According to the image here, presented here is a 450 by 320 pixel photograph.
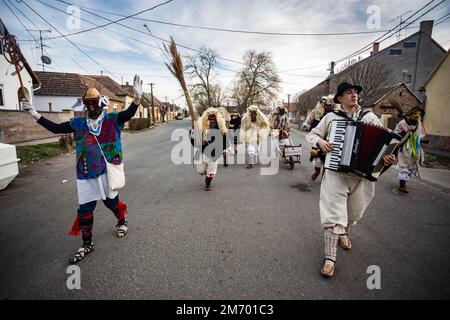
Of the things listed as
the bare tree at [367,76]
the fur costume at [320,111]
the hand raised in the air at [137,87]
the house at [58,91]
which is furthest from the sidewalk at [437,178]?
the house at [58,91]

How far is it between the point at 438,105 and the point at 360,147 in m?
16.0

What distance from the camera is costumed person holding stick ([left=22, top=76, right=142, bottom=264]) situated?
9.04ft

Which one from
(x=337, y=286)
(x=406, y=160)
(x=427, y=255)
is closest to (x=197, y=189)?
(x=337, y=286)

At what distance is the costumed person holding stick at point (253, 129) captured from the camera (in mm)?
7758

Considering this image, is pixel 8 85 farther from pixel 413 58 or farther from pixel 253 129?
pixel 413 58

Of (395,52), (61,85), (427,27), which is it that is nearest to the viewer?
(61,85)

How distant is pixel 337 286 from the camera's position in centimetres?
230

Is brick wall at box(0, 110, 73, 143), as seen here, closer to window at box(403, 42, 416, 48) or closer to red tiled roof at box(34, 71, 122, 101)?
red tiled roof at box(34, 71, 122, 101)

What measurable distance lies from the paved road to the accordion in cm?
113

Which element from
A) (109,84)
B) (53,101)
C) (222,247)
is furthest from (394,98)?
(109,84)

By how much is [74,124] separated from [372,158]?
335 cm

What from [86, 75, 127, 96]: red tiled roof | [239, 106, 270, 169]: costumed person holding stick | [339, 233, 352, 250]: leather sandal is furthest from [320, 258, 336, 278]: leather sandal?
[86, 75, 127, 96]: red tiled roof

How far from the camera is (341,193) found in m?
2.56

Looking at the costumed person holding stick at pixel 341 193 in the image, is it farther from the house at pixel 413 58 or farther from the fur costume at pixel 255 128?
the house at pixel 413 58
